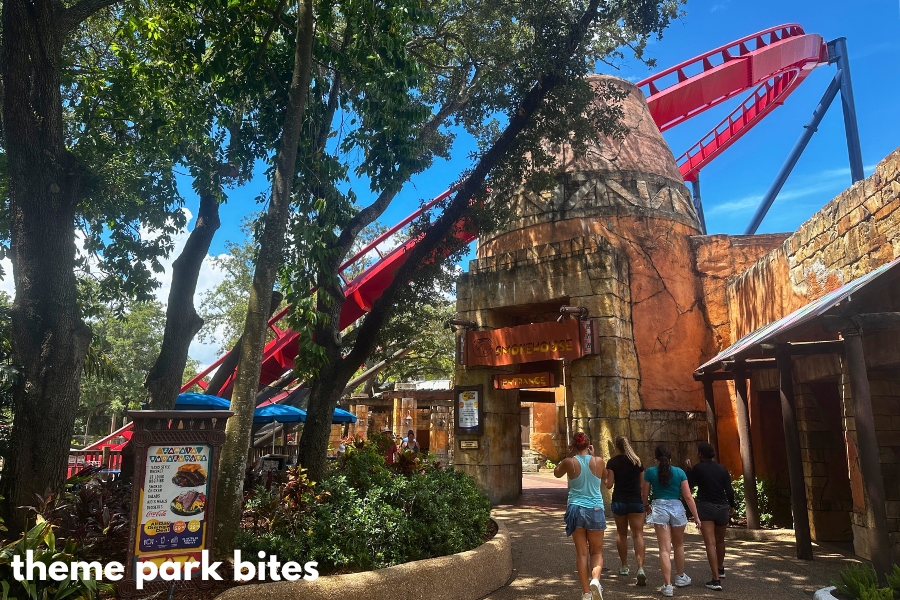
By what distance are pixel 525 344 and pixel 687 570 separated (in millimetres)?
5495

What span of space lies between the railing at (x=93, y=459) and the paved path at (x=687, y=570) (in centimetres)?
894

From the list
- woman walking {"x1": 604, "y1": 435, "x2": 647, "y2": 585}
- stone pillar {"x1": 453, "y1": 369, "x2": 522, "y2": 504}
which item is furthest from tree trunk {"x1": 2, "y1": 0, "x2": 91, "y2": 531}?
stone pillar {"x1": 453, "y1": 369, "x2": 522, "y2": 504}

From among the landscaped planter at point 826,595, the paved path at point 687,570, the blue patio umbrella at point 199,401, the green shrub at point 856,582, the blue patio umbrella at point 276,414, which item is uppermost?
the blue patio umbrella at point 199,401

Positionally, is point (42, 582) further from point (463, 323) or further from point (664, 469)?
point (463, 323)

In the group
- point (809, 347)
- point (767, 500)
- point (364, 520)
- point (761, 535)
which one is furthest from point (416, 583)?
point (767, 500)

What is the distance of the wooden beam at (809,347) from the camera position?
6.40 m

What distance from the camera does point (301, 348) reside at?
7.66 meters

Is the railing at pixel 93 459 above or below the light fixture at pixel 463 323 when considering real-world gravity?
below

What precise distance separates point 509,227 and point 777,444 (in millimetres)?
6767

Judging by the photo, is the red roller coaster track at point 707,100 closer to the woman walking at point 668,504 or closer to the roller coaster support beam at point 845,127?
the roller coaster support beam at point 845,127

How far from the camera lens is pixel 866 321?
5.17 meters

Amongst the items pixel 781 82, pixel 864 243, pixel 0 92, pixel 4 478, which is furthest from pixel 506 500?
pixel 781 82

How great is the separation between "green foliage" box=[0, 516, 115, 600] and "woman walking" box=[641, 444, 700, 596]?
4.74 m

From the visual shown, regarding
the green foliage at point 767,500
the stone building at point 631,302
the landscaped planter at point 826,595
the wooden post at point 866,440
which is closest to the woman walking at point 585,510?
the landscaped planter at point 826,595
